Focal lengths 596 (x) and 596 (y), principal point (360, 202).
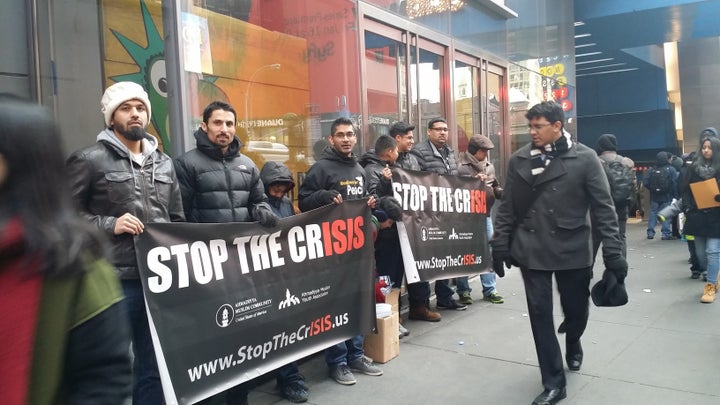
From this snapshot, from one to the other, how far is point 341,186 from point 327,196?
0.81 feet

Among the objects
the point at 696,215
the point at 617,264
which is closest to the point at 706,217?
the point at 696,215

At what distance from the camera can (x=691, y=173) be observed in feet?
23.1

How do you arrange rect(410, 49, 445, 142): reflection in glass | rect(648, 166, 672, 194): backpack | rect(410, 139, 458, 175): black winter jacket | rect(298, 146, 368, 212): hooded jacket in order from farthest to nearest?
1. rect(648, 166, 672, 194): backpack
2. rect(410, 49, 445, 142): reflection in glass
3. rect(410, 139, 458, 175): black winter jacket
4. rect(298, 146, 368, 212): hooded jacket

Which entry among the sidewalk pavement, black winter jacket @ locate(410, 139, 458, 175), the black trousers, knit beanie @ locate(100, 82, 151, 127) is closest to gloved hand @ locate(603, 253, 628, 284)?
the black trousers

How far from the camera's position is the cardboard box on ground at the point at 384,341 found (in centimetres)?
483

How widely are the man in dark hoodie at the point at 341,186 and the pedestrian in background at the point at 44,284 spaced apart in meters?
3.11

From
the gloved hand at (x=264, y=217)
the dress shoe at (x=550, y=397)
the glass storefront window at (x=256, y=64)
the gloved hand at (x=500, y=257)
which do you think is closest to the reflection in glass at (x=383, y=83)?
the glass storefront window at (x=256, y=64)

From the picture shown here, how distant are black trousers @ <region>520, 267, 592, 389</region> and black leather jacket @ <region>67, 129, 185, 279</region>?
8.13ft

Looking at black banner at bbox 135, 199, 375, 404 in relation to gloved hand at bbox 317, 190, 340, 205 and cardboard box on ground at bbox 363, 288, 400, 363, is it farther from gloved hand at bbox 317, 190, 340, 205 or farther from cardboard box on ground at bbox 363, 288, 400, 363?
cardboard box on ground at bbox 363, 288, 400, 363

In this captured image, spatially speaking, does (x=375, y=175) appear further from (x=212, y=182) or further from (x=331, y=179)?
(x=212, y=182)

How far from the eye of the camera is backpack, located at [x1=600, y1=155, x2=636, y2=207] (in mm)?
6820

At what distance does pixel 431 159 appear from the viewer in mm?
6254

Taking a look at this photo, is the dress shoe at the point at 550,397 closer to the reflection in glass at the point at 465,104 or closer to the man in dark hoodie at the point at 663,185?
the reflection in glass at the point at 465,104

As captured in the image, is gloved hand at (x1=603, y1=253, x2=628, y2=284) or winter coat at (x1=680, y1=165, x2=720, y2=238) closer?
gloved hand at (x1=603, y1=253, x2=628, y2=284)
